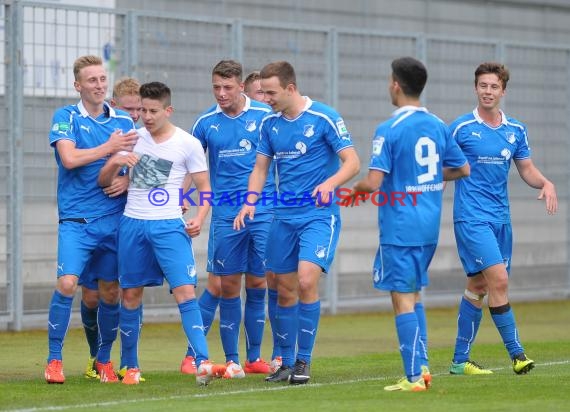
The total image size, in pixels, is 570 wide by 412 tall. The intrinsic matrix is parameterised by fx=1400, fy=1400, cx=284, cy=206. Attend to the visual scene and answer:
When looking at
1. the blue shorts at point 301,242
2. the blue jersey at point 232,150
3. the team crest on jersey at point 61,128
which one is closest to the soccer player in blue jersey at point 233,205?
the blue jersey at point 232,150

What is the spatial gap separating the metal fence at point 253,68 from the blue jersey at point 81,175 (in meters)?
4.43

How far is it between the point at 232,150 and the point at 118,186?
1249 mm

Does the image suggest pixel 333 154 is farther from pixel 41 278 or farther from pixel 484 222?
pixel 41 278

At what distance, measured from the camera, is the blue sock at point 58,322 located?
31.4ft

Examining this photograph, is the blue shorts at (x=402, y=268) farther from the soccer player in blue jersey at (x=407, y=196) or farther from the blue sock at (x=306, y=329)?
the blue sock at (x=306, y=329)

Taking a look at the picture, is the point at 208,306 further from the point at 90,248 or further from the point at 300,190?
the point at 300,190

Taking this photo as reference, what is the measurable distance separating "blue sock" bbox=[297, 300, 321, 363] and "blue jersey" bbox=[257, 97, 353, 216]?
640 mm

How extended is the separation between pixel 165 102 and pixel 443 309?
8907 mm

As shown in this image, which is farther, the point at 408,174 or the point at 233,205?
the point at 233,205

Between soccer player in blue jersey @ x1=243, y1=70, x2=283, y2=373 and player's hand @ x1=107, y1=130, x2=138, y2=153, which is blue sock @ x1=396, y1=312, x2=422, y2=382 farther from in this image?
player's hand @ x1=107, y1=130, x2=138, y2=153

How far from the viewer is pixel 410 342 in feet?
28.0

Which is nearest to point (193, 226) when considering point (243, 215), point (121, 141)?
point (243, 215)

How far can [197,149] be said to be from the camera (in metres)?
9.52

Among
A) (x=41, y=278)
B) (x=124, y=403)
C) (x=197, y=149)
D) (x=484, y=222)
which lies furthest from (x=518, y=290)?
(x=124, y=403)
